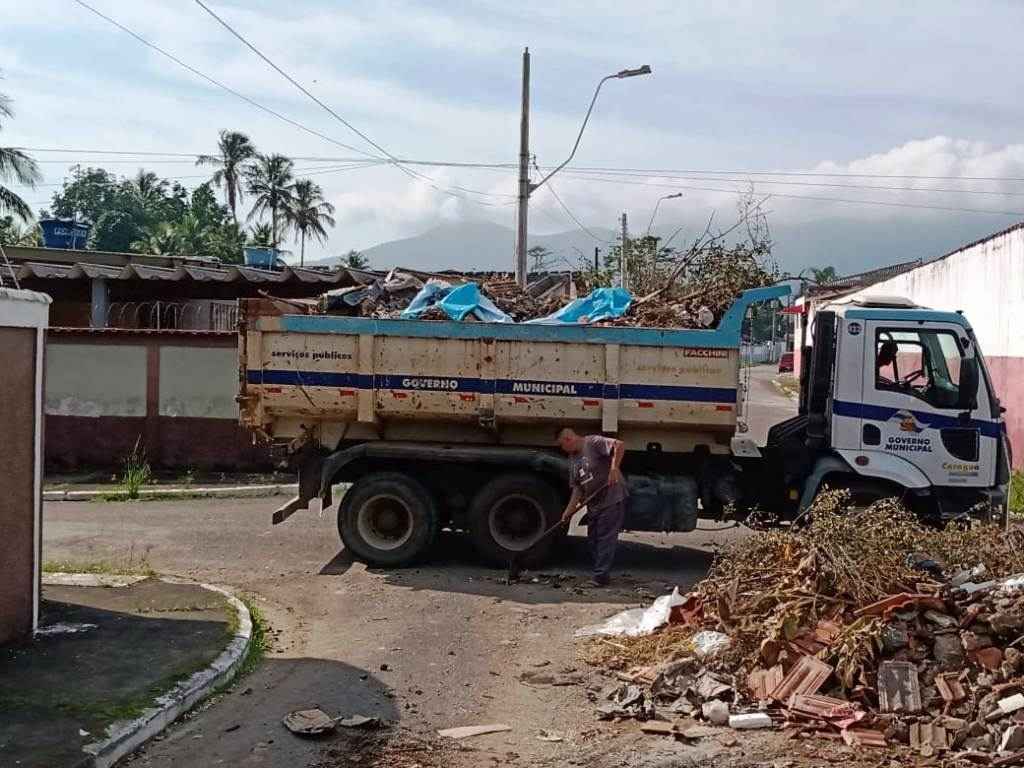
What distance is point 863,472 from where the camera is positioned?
958cm

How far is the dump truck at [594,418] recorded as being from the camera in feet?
31.4

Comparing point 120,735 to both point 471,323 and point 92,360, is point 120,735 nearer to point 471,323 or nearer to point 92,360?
point 471,323

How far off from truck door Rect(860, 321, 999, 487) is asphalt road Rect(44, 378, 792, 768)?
7.21ft

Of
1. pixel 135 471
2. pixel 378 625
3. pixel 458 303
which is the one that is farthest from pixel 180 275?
pixel 378 625

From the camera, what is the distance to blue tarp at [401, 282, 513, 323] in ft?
32.4

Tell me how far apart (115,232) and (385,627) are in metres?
59.2

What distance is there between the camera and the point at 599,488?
9422mm

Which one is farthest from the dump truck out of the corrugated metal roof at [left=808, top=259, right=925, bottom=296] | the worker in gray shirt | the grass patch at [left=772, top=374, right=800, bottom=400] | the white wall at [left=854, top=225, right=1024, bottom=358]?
the corrugated metal roof at [left=808, top=259, right=925, bottom=296]

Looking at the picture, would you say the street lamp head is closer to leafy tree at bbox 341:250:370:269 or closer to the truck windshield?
the truck windshield

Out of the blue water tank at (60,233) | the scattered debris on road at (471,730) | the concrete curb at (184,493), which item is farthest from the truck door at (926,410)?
the blue water tank at (60,233)

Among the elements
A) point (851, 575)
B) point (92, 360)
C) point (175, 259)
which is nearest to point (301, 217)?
point (175, 259)

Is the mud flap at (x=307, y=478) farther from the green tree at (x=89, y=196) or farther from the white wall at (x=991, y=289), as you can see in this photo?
the green tree at (x=89, y=196)

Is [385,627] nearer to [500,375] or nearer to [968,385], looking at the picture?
[500,375]

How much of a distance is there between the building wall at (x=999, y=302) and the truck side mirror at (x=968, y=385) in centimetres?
404
